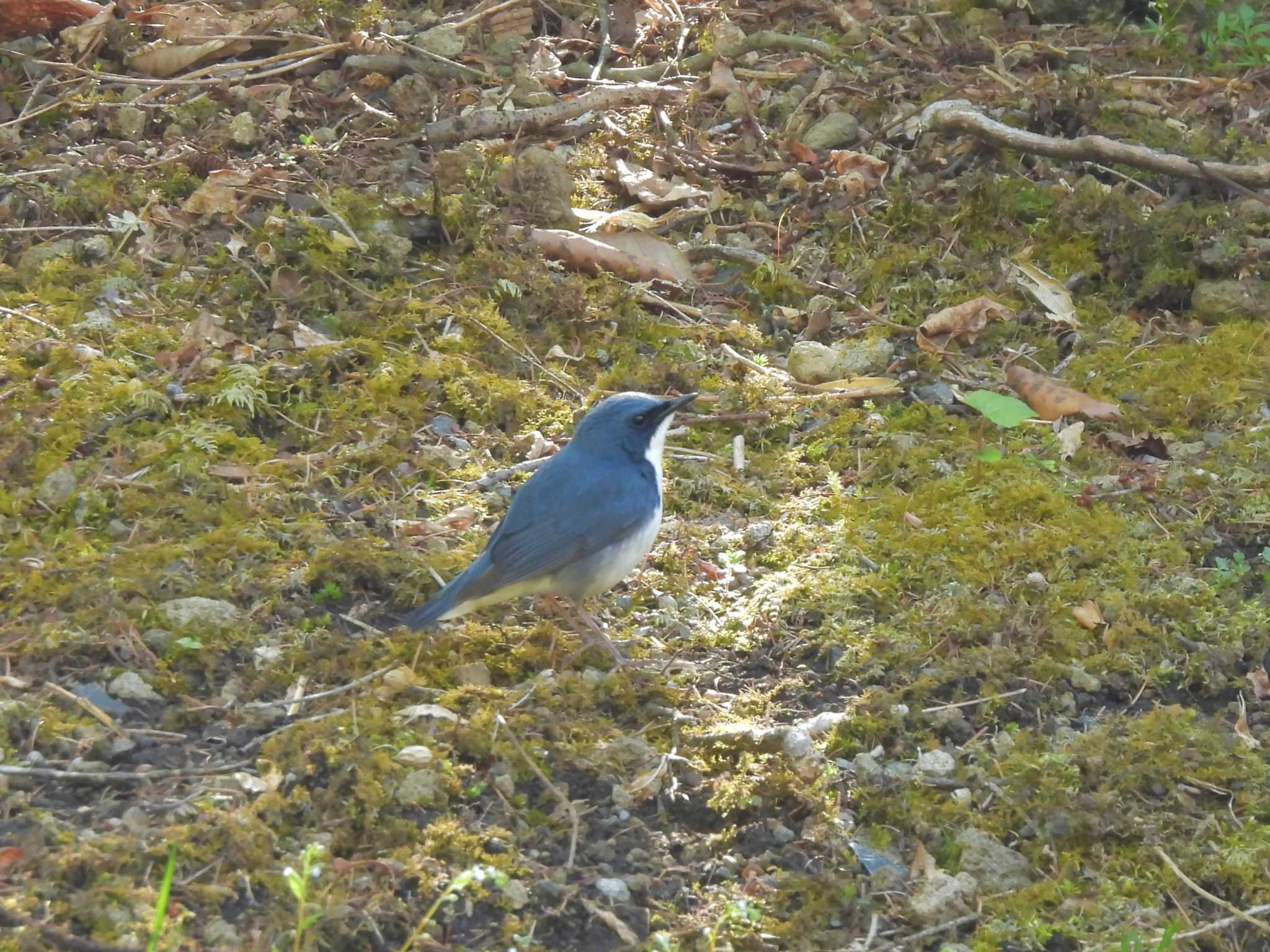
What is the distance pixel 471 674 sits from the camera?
4508mm

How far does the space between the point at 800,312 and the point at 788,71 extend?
6.06 ft

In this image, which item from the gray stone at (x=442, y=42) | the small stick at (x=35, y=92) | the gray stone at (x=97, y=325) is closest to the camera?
the gray stone at (x=97, y=325)

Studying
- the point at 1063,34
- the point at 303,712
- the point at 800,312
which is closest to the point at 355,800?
the point at 303,712

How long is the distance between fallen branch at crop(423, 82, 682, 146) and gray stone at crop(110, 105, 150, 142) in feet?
4.27

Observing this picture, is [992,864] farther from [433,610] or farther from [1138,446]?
[1138,446]

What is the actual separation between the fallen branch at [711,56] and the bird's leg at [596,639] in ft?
11.9

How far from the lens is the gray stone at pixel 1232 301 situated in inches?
241

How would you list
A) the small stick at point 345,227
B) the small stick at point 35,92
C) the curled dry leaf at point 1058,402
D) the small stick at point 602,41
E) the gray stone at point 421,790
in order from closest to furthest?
A: the gray stone at point 421,790, the curled dry leaf at point 1058,402, the small stick at point 345,227, the small stick at point 35,92, the small stick at point 602,41

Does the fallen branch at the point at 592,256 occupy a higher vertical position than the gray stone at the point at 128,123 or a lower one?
lower

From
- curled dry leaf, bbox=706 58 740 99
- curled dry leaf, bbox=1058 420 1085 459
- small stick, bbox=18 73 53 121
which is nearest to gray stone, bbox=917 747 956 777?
curled dry leaf, bbox=1058 420 1085 459

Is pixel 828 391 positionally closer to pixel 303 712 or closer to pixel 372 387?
pixel 372 387

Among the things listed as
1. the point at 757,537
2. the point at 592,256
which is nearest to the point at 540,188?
the point at 592,256

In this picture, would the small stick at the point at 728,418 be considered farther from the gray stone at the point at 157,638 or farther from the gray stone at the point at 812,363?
the gray stone at the point at 157,638

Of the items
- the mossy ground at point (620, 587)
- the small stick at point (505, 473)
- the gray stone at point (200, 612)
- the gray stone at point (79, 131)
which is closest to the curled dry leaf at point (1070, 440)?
the mossy ground at point (620, 587)
